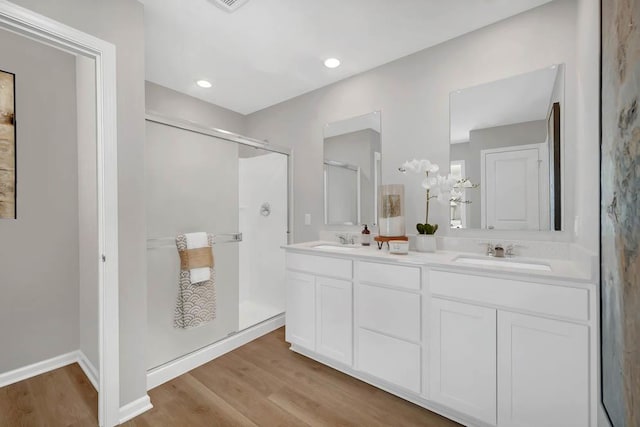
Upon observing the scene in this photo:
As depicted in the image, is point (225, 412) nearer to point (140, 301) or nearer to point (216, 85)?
point (140, 301)

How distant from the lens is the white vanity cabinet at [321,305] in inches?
81.4

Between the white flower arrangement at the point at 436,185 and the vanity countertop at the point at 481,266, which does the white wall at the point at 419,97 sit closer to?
the white flower arrangement at the point at 436,185

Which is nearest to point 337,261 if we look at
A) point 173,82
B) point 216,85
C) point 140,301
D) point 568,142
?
point 140,301

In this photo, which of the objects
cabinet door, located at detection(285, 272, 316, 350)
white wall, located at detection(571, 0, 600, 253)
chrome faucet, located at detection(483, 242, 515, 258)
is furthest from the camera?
cabinet door, located at detection(285, 272, 316, 350)

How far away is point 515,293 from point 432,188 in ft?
3.32

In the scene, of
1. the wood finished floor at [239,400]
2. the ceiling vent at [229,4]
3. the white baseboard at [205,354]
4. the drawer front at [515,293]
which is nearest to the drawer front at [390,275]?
the drawer front at [515,293]

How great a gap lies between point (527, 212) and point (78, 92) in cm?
353

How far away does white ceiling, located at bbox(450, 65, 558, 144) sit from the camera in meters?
1.82

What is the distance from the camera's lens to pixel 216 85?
2873mm

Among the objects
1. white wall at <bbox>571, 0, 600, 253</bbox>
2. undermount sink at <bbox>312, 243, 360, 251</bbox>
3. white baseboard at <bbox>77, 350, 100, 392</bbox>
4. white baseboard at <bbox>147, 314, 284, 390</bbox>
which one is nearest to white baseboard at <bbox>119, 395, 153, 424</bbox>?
white baseboard at <bbox>147, 314, 284, 390</bbox>

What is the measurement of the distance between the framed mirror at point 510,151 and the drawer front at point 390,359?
979 mm

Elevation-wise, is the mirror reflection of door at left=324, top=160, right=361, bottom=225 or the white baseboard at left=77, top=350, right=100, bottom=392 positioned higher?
the mirror reflection of door at left=324, top=160, right=361, bottom=225

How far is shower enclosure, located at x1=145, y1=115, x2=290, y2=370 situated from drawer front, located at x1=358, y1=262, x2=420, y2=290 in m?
1.27

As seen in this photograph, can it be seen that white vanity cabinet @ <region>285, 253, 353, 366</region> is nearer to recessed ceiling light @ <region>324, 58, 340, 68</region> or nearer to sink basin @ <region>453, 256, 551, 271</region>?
sink basin @ <region>453, 256, 551, 271</region>
